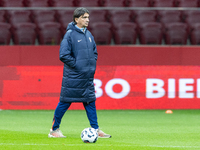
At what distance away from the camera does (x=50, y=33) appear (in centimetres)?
1233

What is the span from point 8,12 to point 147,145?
358 inches

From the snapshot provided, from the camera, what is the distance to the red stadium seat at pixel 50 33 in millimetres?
12328

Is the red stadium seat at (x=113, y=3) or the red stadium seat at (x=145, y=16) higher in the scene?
the red stadium seat at (x=113, y=3)

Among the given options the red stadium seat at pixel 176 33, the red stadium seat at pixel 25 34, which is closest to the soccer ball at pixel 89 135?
the red stadium seat at pixel 25 34

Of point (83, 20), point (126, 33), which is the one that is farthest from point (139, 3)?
point (83, 20)

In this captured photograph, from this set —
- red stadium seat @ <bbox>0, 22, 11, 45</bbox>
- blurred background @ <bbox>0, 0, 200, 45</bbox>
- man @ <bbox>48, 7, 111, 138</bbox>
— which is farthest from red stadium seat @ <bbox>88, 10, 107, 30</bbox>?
man @ <bbox>48, 7, 111, 138</bbox>

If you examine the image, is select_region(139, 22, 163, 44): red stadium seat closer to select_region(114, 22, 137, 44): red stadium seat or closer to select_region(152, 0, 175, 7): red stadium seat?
select_region(114, 22, 137, 44): red stadium seat

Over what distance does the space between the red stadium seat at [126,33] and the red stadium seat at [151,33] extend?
11.4 inches

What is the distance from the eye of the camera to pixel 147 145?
562cm

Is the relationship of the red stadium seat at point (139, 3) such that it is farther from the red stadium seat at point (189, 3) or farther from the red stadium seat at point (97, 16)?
the red stadium seat at point (97, 16)

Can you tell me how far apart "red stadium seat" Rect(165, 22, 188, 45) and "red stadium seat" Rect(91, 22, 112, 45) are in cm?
178

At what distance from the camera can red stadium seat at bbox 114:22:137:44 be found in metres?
12.5

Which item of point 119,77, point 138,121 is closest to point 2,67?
point 119,77

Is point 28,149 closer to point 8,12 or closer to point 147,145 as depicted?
point 147,145
